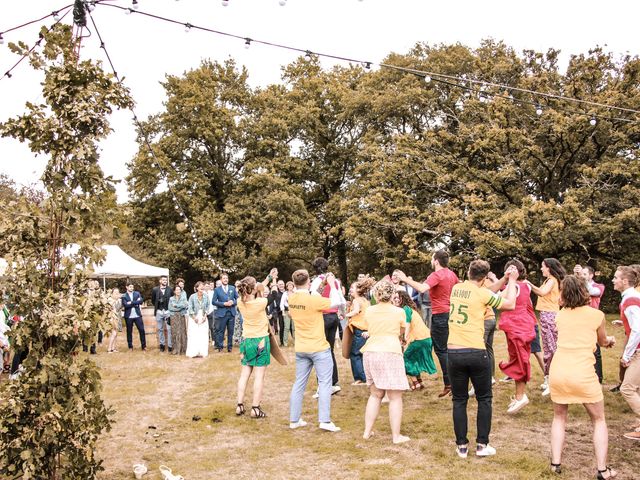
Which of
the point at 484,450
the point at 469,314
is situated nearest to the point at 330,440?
the point at 484,450

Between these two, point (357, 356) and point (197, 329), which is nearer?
point (357, 356)

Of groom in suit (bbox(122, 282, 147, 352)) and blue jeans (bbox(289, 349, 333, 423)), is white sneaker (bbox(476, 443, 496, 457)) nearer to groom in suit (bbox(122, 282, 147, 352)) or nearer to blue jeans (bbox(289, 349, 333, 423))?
blue jeans (bbox(289, 349, 333, 423))

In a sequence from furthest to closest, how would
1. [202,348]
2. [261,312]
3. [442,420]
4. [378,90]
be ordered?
[378,90] < [202,348] < [261,312] < [442,420]

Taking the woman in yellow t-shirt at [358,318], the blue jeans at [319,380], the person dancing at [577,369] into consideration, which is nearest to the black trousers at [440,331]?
the woman in yellow t-shirt at [358,318]

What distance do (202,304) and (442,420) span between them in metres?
8.17

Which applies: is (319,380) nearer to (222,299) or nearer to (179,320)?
(222,299)

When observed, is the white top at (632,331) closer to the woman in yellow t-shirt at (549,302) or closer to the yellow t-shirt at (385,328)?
the woman in yellow t-shirt at (549,302)

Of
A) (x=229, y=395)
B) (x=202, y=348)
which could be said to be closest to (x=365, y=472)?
(x=229, y=395)

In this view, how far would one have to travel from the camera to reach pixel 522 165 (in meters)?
23.5

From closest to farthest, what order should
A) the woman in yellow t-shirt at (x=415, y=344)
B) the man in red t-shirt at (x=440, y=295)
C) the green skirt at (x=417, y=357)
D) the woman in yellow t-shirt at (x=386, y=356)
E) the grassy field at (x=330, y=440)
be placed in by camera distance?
the grassy field at (x=330, y=440) → the woman in yellow t-shirt at (x=386, y=356) → the man in red t-shirt at (x=440, y=295) → the woman in yellow t-shirt at (x=415, y=344) → the green skirt at (x=417, y=357)

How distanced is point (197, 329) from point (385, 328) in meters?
8.38

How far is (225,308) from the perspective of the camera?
555 inches

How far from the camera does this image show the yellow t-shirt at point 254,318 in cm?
756

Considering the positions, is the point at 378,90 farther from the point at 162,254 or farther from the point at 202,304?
the point at 202,304
